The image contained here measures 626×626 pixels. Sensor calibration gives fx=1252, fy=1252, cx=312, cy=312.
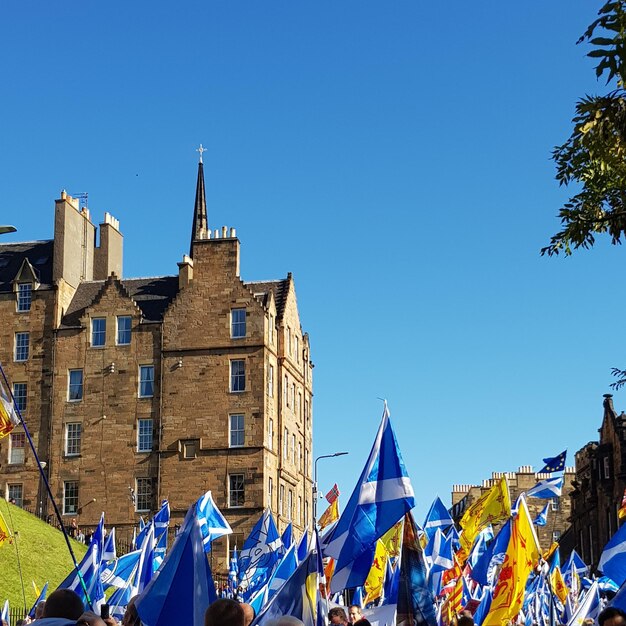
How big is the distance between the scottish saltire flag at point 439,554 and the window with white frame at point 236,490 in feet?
122

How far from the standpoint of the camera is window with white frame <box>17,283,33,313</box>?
67.9 metres

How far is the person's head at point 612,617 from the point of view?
29.9 ft

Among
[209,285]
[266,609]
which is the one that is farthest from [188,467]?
[266,609]

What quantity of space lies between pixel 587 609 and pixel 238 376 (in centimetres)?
4725

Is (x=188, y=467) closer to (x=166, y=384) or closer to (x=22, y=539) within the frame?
(x=166, y=384)

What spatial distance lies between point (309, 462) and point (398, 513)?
59.5 m

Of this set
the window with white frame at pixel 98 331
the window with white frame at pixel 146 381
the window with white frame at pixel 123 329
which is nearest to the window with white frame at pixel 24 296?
the window with white frame at pixel 98 331

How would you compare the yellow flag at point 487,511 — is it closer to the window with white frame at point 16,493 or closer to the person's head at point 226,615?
the person's head at point 226,615

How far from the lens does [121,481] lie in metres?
64.7

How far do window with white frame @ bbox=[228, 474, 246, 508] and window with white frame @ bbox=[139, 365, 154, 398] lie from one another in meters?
6.35

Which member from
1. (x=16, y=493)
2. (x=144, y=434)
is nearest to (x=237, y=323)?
(x=144, y=434)

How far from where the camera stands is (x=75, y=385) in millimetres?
66375

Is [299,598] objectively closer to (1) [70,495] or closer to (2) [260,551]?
(2) [260,551]

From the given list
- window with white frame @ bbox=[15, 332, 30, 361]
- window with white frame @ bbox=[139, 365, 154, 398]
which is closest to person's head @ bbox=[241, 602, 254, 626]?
window with white frame @ bbox=[139, 365, 154, 398]
